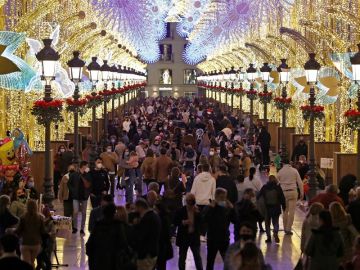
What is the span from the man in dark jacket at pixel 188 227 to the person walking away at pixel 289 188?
222 inches

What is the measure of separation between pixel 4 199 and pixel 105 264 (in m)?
3.18

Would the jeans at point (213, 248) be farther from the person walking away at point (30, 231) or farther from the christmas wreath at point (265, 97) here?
the christmas wreath at point (265, 97)

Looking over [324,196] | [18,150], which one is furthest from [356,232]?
Answer: [18,150]

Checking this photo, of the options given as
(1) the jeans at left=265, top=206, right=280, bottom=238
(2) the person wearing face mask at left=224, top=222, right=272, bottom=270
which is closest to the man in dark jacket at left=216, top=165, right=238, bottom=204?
(1) the jeans at left=265, top=206, right=280, bottom=238

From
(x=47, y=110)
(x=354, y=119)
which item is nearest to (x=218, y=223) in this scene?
(x=354, y=119)

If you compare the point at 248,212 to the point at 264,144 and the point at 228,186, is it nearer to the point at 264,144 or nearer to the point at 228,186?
the point at 228,186

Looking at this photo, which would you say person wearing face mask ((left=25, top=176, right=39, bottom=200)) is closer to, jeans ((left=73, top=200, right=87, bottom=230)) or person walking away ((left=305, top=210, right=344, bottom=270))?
jeans ((left=73, top=200, right=87, bottom=230))

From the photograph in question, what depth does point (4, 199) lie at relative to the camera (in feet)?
57.0

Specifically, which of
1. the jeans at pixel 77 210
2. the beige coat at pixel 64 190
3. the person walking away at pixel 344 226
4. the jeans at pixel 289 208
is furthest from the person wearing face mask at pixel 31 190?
the person walking away at pixel 344 226

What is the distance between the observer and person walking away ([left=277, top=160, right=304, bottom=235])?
23.1m

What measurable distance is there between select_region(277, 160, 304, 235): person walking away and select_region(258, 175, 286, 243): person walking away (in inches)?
34.8

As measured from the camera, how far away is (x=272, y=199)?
72.3 feet

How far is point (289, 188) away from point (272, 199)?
1353 mm

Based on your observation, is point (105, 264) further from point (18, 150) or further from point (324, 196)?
point (18, 150)
